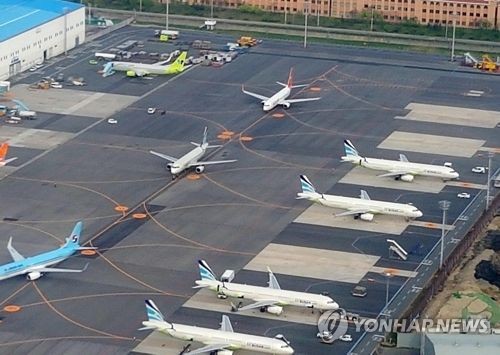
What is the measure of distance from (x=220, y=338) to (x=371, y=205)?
32742 millimetres

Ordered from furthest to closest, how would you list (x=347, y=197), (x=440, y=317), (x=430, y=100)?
(x=430, y=100)
(x=347, y=197)
(x=440, y=317)

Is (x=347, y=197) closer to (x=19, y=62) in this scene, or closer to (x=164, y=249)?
(x=164, y=249)

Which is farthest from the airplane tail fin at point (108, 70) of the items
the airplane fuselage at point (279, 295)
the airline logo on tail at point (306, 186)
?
the airplane fuselage at point (279, 295)

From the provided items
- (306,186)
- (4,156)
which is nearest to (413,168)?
(306,186)

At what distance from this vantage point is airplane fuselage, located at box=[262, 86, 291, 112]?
18162 centimetres

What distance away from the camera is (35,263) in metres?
133

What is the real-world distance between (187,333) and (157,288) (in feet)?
37.8

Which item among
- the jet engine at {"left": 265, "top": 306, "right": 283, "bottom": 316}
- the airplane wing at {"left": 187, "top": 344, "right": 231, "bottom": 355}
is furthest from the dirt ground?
the airplane wing at {"left": 187, "top": 344, "right": 231, "bottom": 355}

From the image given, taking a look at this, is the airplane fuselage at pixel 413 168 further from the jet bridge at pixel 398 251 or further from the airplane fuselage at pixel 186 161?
the jet bridge at pixel 398 251

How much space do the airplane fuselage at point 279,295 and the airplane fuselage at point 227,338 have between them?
7.06 m

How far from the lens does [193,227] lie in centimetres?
14538

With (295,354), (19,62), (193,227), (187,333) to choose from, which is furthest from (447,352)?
(19,62)

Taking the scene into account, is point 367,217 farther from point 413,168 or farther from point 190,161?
point 190,161

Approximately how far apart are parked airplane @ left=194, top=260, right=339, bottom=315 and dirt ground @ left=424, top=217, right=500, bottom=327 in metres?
8.64
